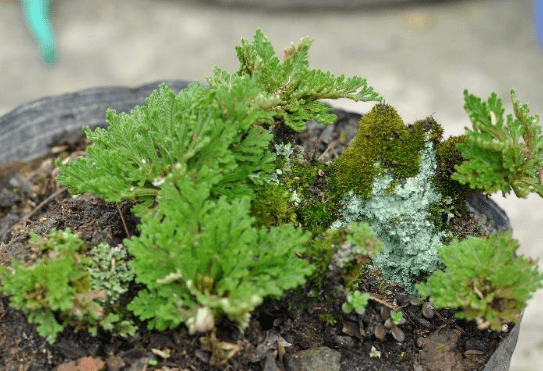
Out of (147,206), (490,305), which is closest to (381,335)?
(490,305)

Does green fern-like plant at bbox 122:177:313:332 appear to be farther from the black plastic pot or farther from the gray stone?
the black plastic pot

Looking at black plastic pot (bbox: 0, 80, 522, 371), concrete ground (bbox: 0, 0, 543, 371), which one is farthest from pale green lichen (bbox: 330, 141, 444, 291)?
concrete ground (bbox: 0, 0, 543, 371)

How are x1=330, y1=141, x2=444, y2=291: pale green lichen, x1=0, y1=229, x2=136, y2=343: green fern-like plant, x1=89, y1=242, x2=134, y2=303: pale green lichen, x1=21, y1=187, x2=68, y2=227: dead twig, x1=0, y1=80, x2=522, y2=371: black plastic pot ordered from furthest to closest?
x1=0, y1=80, x2=522, y2=371: black plastic pot, x1=21, y1=187, x2=68, y2=227: dead twig, x1=330, y1=141, x2=444, y2=291: pale green lichen, x1=89, y1=242, x2=134, y2=303: pale green lichen, x1=0, y1=229, x2=136, y2=343: green fern-like plant

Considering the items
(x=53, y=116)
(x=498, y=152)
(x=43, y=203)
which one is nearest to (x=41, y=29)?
(x=53, y=116)

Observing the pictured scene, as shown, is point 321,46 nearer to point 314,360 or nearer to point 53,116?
point 53,116

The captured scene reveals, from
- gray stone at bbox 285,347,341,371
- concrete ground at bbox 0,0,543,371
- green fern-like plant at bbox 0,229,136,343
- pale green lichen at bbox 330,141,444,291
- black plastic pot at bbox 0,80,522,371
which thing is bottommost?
gray stone at bbox 285,347,341,371

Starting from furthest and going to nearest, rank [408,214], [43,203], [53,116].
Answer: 1. [53,116]
2. [43,203]
3. [408,214]

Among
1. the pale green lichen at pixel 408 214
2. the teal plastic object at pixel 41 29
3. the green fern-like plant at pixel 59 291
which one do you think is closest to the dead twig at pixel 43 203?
the green fern-like plant at pixel 59 291
